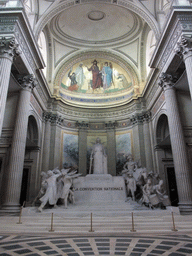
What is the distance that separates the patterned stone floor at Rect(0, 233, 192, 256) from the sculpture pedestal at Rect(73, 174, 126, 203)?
5320mm

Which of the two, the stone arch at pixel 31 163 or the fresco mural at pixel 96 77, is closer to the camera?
the stone arch at pixel 31 163

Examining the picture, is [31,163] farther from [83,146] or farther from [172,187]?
[172,187]

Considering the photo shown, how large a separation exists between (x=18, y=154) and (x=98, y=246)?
6.96m

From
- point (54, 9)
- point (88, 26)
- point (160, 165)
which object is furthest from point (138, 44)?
point (160, 165)

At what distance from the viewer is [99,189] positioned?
396 inches

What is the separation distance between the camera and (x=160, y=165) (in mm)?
13555

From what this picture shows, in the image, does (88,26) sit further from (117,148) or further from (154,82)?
(117,148)

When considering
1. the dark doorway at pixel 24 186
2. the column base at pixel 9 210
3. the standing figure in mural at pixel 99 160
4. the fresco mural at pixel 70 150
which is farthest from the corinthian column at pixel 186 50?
the fresco mural at pixel 70 150

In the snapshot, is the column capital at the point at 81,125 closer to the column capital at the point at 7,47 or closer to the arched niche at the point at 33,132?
the arched niche at the point at 33,132

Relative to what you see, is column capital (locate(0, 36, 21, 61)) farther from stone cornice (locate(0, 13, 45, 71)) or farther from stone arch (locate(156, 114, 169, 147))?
stone arch (locate(156, 114, 169, 147))

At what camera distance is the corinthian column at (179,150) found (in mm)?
8719

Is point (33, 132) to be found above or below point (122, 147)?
above

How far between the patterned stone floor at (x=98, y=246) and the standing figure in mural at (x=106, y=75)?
1615 centimetres

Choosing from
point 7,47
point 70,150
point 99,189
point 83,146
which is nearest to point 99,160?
point 99,189
